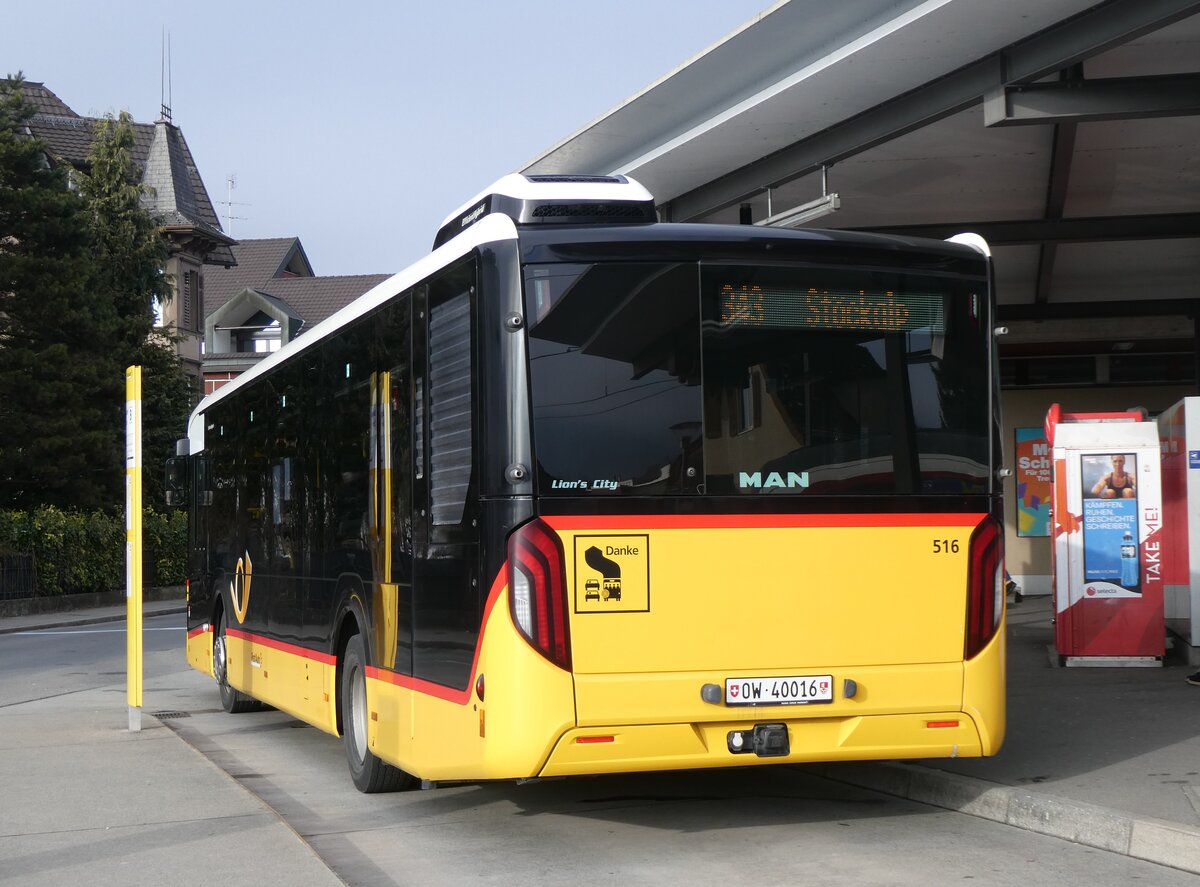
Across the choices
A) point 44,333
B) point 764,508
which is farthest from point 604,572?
point 44,333

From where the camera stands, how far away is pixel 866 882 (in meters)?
6.91

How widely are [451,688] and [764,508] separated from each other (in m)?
1.72

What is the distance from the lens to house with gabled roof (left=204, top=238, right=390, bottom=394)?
83.1 meters

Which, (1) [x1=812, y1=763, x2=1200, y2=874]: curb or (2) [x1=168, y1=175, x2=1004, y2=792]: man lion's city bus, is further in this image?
(2) [x1=168, y1=175, x2=1004, y2=792]: man lion's city bus

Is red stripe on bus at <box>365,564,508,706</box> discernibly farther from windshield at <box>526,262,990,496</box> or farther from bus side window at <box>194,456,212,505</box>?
bus side window at <box>194,456,212,505</box>

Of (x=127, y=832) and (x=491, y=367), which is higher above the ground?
(x=491, y=367)

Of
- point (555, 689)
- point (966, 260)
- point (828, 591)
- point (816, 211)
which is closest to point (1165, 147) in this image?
point (816, 211)

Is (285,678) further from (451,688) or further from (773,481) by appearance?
Answer: (773,481)

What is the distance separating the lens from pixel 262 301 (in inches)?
3258

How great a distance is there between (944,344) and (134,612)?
7.91 meters

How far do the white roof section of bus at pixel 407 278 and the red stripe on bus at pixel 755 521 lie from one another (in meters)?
1.35

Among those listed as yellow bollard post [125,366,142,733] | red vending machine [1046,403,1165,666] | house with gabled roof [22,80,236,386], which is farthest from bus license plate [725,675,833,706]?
house with gabled roof [22,80,236,386]

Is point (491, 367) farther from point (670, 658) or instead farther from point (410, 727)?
point (410, 727)

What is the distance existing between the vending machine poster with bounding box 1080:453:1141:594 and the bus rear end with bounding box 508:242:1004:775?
6.90 m
